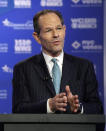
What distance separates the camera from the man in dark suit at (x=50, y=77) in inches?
87.2

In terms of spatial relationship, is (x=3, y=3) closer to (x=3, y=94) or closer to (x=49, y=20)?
(x=3, y=94)

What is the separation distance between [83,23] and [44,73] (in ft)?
7.89

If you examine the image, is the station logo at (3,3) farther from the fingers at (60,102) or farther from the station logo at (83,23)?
the fingers at (60,102)

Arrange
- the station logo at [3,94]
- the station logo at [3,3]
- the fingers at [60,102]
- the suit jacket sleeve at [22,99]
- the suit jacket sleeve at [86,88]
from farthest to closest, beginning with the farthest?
the station logo at [3,3]
the station logo at [3,94]
the suit jacket sleeve at [86,88]
the suit jacket sleeve at [22,99]
the fingers at [60,102]

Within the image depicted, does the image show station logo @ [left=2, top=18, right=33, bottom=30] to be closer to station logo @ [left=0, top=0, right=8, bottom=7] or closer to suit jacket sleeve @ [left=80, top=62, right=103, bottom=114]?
station logo @ [left=0, top=0, right=8, bottom=7]

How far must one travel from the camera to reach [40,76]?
2324mm

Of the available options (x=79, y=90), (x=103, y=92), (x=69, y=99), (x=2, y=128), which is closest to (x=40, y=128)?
(x=2, y=128)

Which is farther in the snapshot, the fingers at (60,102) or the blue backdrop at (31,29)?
the blue backdrop at (31,29)

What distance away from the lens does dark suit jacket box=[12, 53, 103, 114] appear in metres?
2.24

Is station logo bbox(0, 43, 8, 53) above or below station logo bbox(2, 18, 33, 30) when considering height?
below

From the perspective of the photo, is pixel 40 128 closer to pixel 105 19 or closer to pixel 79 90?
pixel 79 90

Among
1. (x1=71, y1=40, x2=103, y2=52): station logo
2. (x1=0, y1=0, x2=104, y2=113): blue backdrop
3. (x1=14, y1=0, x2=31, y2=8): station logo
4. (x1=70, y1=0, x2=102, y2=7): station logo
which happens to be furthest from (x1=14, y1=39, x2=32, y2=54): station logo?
(x1=70, y1=0, x2=102, y2=7): station logo

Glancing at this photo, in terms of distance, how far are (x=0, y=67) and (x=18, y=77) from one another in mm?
2220

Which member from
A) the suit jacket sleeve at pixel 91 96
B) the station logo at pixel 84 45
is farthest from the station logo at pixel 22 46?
the suit jacket sleeve at pixel 91 96
